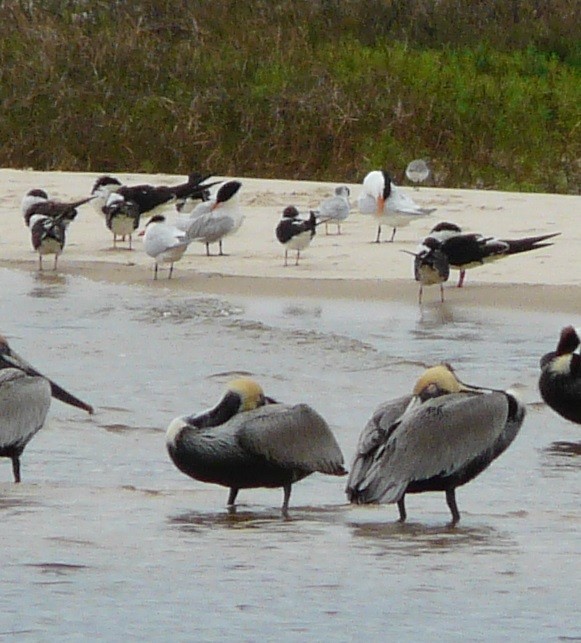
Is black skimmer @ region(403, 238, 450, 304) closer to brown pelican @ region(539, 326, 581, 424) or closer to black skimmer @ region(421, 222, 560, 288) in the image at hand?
black skimmer @ region(421, 222, 560, 288)

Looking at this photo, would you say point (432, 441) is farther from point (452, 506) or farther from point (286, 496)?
point (286, 496)

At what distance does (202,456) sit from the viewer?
20.4ft

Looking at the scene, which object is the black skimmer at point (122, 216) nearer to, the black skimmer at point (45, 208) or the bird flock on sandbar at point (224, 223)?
the bird flock on sandbar at point (224, 223)

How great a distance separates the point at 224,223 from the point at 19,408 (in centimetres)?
839

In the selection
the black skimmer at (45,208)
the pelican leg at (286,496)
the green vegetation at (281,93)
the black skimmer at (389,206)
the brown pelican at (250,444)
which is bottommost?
the pelican leg at (286,496)

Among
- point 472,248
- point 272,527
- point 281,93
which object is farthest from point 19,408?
point 281,93

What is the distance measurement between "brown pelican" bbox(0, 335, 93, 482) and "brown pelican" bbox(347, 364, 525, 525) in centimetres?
140

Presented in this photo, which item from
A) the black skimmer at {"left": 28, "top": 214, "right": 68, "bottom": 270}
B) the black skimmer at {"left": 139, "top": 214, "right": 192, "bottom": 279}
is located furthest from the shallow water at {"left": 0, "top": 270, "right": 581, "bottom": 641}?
the black skimmer at {"left": 28, "top": 214, "right": 68, "bottom": 270}

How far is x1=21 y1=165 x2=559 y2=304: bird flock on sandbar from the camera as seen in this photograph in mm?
13422

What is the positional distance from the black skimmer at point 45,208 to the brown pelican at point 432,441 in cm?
918

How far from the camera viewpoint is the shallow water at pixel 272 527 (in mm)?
4957

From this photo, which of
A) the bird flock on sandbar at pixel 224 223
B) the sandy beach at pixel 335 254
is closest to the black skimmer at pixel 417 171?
the sandy beach at pixel 335 254

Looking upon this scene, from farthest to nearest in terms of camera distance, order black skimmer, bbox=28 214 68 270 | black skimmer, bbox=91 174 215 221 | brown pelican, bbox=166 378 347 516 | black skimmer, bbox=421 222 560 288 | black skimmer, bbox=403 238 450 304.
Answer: black skimmer, bbox=91 174 215 221 → black skimmer, bbox=28 214 68 270 → black skimmer, bbox=421 222 560 288 → black skimmer, bbox=403 238 450 304 → brown pelican, bbox=166 378 347 516

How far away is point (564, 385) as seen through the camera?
8180mm
